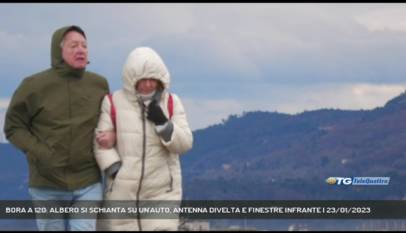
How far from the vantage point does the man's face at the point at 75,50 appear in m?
9.88

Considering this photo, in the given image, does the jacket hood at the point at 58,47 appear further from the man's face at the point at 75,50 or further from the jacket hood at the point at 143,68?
the jacket hood at the point at 143,68

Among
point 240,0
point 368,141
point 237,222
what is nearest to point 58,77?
point 237,222

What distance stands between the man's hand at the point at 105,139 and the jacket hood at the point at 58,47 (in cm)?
73

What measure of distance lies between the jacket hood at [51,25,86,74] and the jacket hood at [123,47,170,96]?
0.59m

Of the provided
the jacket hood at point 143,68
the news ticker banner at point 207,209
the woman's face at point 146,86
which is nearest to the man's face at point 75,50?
the jacket hood at point 143,68

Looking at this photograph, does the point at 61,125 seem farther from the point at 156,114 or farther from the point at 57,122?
the point at 156,114

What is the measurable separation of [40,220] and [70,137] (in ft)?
3.19

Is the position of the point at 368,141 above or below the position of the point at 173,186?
above

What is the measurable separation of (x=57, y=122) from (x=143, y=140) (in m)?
0.90

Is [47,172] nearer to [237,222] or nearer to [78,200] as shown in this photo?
[78,200]

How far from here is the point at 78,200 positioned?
32.8 ft

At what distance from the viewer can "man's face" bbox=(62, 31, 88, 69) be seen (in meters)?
9.88

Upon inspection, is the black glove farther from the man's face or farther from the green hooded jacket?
the man's face

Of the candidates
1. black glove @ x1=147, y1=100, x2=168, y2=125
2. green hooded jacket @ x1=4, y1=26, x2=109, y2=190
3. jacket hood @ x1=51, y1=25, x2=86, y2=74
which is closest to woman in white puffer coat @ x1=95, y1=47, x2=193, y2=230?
black glove @ x1=147, y1=100, x2=168, y2=125
